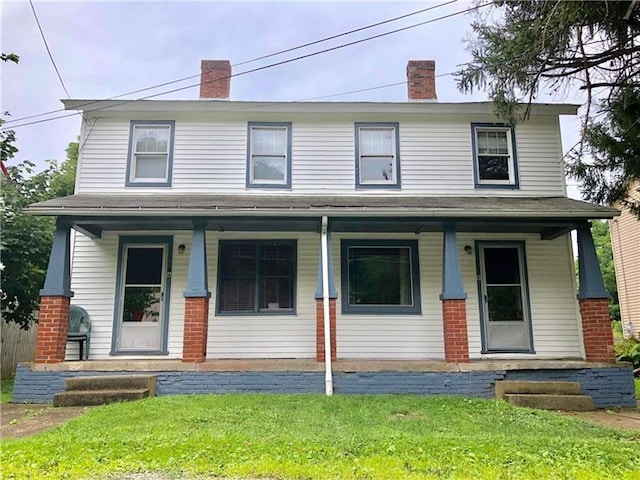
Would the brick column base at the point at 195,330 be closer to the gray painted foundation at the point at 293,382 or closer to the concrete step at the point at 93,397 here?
the gray painted foundation at the point at 293,382

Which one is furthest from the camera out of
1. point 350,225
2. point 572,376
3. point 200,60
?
point 200,60

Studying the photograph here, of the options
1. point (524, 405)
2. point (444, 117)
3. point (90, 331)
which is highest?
point (444, 117)

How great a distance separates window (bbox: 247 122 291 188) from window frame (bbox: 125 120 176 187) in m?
1.55

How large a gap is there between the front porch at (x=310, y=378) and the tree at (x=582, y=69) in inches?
116

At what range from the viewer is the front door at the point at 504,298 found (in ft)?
26.7

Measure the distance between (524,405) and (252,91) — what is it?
816cm

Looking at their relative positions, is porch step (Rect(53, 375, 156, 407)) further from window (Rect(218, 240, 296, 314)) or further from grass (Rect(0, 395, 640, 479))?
window (Rect(218, 240, 296, 314))

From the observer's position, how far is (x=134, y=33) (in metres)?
10.8

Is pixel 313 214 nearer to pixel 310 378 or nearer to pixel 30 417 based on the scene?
pixel 310 378

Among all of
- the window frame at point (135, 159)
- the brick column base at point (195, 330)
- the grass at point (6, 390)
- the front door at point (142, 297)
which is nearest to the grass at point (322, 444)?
the brick column base at point (195, 330)

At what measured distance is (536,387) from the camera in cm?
648

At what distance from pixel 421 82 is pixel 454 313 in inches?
208

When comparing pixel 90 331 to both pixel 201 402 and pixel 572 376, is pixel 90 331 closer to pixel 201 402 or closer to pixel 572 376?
pixel 201 402

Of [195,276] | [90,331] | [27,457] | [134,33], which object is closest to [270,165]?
[195,276]
